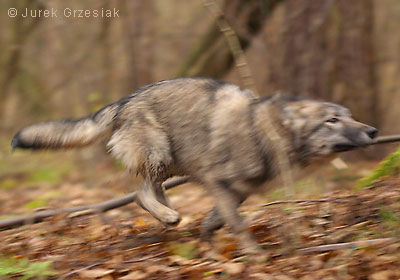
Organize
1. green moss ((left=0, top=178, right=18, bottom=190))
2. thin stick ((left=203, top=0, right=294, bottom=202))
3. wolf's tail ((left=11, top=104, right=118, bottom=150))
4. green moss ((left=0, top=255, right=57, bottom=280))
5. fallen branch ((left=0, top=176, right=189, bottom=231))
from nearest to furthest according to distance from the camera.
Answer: green moss ((left=0, top=255, right=57, bottom=280)) < thin stick ((left=203, top=0, right=294, bottom=202)) < wolf's tail ((left=11, top=104, right=118, bottom=150)) < fallen branch ((left=0, top=176, right=189, bottom=231)) < green moss ((left=0, top=178, right=18, bottom=190))

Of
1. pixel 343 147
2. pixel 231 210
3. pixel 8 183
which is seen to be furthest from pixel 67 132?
pixel 8 183

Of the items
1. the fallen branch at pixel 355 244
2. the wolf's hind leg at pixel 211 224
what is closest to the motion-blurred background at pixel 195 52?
the wolf's hind leg at pixel 211 224

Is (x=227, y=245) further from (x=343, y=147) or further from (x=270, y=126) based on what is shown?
(x=343, y=147)

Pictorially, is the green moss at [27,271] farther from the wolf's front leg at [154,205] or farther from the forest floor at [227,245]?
the wolf's front leg at [154,205]

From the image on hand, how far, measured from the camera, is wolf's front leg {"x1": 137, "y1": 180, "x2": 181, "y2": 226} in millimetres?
5043

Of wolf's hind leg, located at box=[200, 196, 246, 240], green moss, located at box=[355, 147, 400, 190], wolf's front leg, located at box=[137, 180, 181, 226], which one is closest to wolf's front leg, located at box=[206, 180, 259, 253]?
wolf's hind leg, located at box=[200, 196, 246, 240]

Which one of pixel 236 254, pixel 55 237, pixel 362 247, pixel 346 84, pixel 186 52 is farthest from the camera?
pixel 186 52

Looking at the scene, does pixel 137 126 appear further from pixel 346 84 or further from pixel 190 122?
pixel 346 84

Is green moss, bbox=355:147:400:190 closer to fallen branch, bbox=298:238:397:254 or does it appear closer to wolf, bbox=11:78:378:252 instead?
wolf, bbox=11:78:378:252

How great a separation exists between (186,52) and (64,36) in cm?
323

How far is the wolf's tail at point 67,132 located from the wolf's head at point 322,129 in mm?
1805

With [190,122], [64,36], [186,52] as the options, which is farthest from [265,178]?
[64,36]

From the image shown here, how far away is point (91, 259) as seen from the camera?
463cm

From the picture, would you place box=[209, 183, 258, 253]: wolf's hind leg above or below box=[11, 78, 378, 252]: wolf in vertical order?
below
